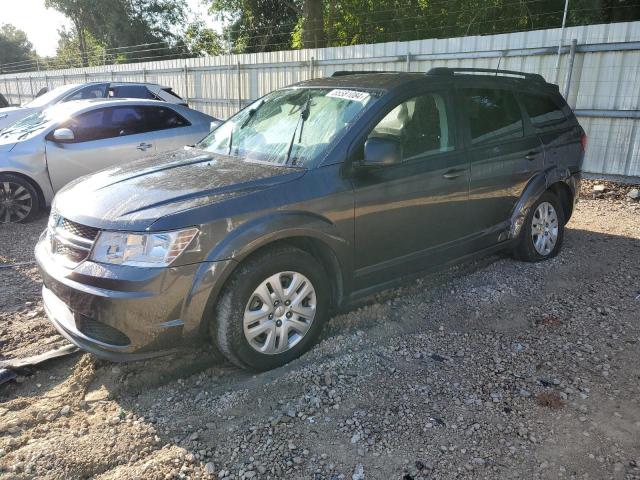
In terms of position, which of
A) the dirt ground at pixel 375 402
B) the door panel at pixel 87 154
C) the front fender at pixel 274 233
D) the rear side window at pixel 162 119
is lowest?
the dirt ground at pixel 375 402

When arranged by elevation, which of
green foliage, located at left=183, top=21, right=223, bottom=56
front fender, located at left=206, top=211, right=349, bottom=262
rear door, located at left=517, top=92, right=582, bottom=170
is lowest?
front fender, located at left=206, top=211, right=349, bottom=262

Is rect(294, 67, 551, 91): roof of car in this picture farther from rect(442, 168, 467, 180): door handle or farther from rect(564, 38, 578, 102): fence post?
rect(564, 38, 578, 102): fence post

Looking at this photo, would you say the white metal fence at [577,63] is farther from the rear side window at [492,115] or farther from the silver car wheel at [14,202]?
the silver car wheel at [14,202]

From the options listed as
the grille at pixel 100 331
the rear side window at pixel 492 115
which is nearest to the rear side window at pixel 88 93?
the rear side window at pixel 492 115

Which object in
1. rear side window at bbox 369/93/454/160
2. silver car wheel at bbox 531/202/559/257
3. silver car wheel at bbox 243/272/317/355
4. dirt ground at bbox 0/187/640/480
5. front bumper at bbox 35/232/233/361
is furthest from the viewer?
silver car wheel at bbox 531/202/559/257

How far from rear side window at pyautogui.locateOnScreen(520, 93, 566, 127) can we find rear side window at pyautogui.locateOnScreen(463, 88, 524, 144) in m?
0.19

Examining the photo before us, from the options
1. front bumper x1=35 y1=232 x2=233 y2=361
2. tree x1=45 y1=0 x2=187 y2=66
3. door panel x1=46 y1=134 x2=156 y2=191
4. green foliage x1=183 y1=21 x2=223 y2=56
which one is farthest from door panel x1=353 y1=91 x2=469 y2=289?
tree x1=45 y1=0 x2=187 y2=66

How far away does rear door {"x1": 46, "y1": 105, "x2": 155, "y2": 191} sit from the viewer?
700cm

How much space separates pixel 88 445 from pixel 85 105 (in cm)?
591

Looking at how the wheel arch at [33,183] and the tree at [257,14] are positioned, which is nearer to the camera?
the wheel arch at [33,183]

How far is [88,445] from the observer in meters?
2.74

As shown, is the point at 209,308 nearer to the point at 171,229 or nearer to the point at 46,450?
the point at 171,229

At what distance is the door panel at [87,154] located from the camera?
6.98 meters

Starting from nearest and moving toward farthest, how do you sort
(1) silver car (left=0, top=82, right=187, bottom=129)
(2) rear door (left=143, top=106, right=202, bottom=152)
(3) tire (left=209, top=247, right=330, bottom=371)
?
(3) tire (left=209, top=247, right=330, bottom=371), (2) rear door (left=143, top=106, right=202, bottom=152), (1) silver car (left=0, top=82, right=187, bottom=129)
